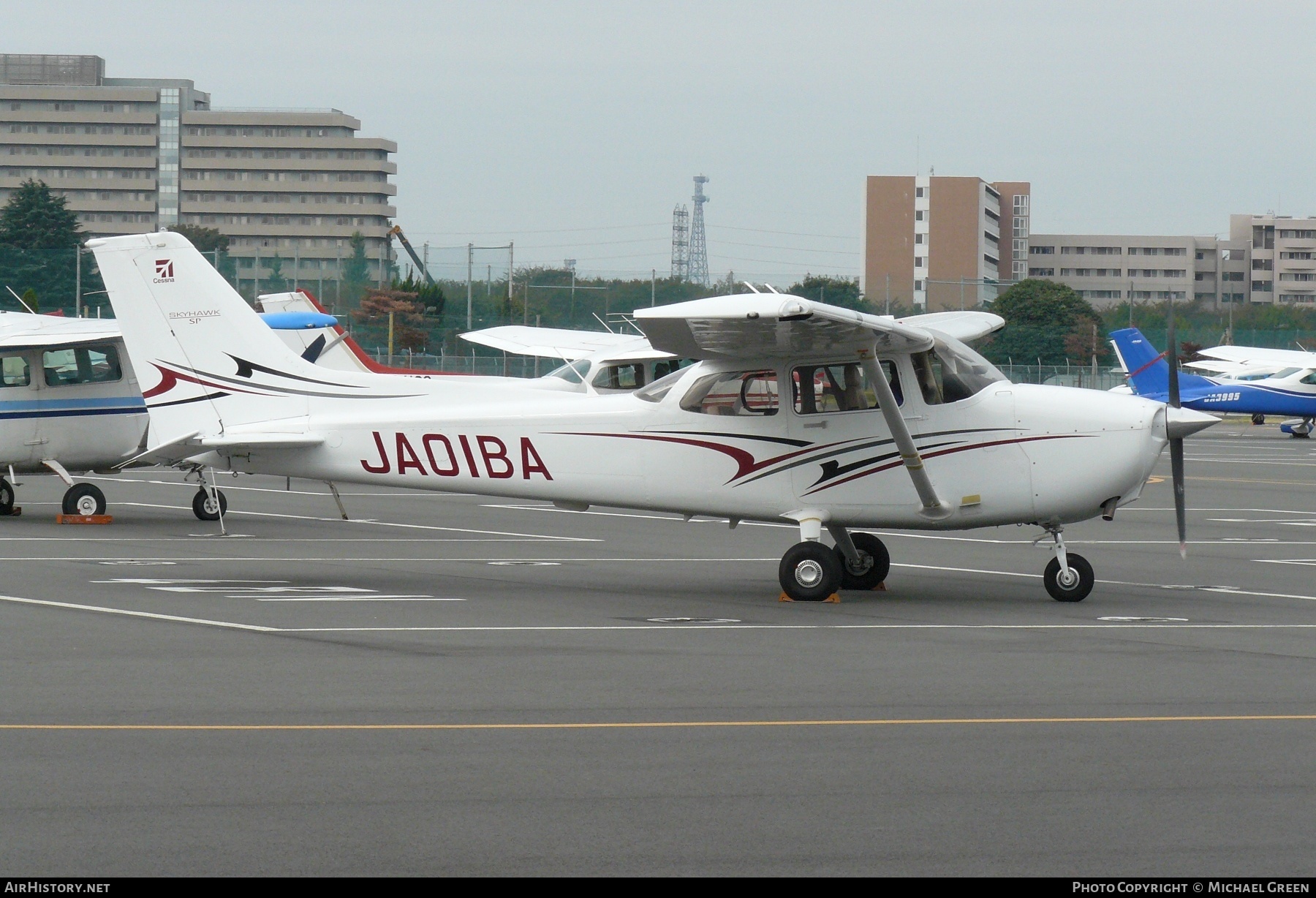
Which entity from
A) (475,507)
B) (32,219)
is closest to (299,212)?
(32,219)

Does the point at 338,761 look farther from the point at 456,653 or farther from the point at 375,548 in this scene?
the point at 375,548

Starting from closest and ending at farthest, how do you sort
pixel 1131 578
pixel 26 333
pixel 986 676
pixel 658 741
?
1. pixel 658 741
2. pixel 986 676
3. pixel 1131 578
4. pixel 26 333

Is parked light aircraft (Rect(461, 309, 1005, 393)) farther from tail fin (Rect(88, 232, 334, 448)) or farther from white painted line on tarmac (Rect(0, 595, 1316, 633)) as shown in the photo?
tail fin (Rect(88, 232, 334, 448))

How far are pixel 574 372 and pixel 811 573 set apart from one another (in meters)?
9.91

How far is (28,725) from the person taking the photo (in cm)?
742

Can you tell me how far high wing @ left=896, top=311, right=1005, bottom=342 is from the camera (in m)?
14.8

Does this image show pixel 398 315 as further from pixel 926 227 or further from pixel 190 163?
pixel 190 163

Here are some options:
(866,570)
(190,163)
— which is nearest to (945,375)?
(866,570)

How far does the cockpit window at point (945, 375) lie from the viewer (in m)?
12.5

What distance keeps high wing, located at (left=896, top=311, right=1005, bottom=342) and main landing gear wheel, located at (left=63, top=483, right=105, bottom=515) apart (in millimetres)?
10090

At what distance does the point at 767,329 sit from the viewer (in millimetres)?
11398

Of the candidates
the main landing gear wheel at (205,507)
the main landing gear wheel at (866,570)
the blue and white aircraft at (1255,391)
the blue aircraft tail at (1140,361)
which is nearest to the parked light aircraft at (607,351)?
the main landing gear wheel at (866,570)

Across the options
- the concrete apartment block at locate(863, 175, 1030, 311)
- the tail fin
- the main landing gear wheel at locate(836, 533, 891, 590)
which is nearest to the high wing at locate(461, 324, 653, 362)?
the tail fin

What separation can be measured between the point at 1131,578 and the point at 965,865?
9.75 metres
